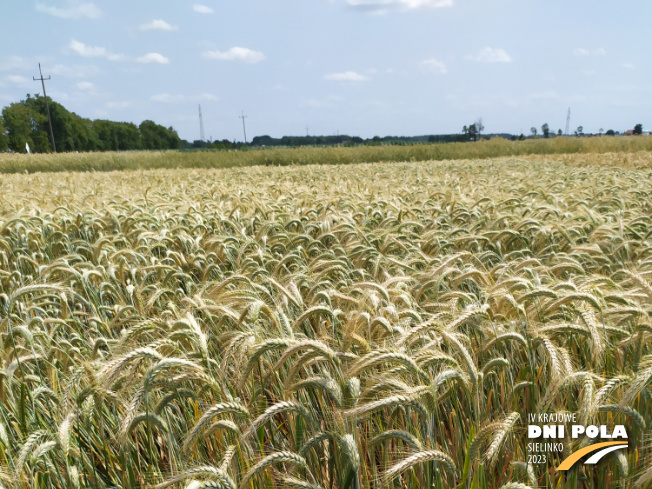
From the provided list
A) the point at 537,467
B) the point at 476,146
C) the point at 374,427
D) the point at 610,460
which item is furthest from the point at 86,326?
the point at 476,146

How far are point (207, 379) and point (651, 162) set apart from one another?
1781 cm

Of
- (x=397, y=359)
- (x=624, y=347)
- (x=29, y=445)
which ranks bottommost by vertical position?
(x=624, y=347)

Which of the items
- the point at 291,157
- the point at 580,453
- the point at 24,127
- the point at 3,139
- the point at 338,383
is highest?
the point at 24,127

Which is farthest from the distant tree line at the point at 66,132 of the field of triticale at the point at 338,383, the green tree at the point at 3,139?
the field of triticale at the point at 338,383

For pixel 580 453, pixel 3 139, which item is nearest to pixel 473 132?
pixel 580 453

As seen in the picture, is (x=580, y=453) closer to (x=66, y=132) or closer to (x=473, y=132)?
(x=473, y=132)

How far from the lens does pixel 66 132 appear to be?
91.8 metres

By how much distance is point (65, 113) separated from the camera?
92.4 m

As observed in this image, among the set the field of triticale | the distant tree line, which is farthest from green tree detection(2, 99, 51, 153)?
the field of triticale

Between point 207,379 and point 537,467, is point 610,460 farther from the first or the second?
point 207,379

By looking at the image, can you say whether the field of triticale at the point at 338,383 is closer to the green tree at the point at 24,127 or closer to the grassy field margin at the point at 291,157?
the grassy field margin at the point at 291,157

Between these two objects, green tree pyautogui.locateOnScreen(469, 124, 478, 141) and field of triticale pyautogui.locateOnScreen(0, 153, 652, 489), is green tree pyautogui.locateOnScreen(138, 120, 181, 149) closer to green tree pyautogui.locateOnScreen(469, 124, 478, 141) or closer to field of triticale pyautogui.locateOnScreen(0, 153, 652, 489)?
green tree pyautogui.locateOnScreen(469, 124, 478, 141)

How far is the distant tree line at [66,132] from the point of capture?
8319cm

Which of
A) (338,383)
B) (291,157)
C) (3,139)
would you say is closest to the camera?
(338,383)
